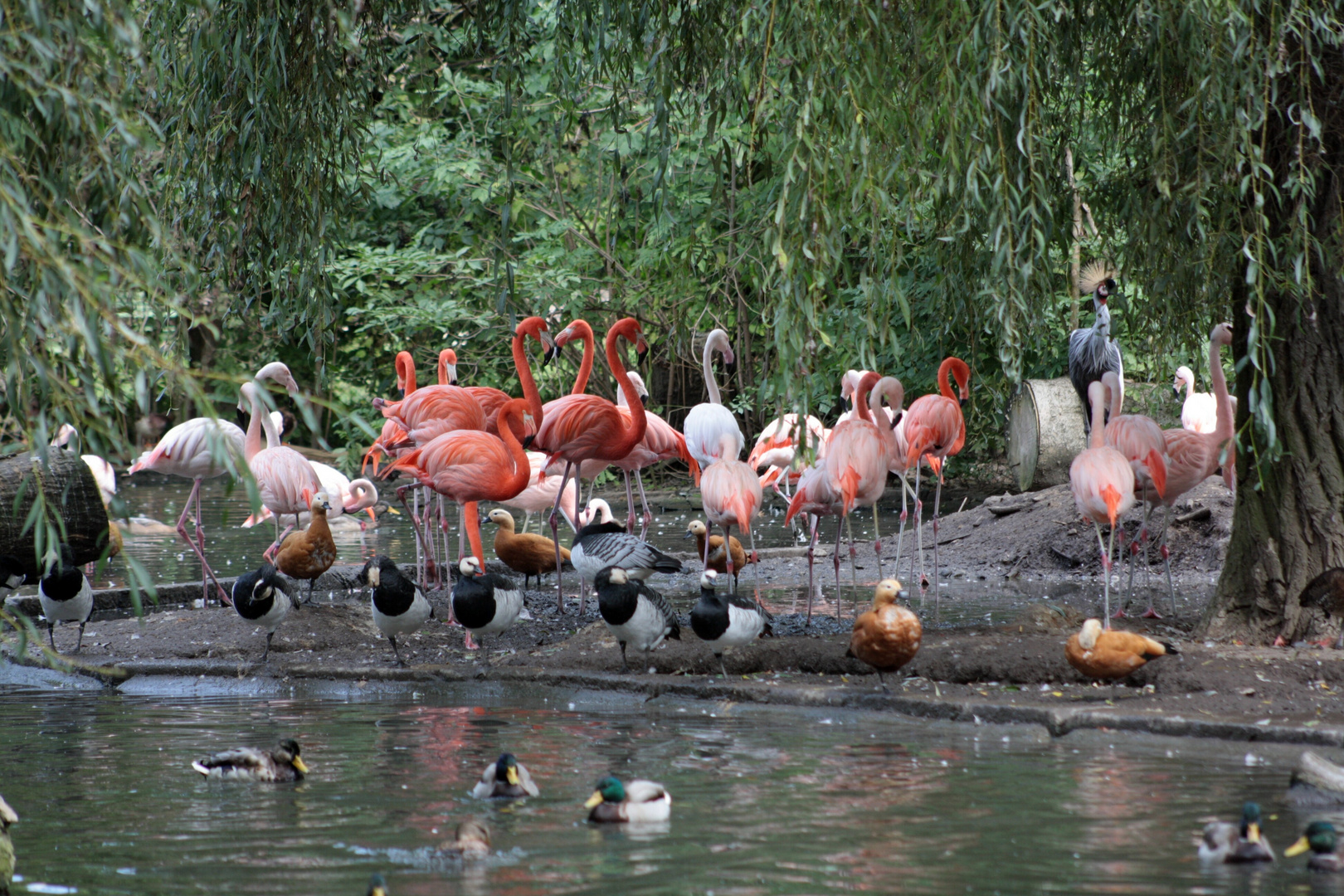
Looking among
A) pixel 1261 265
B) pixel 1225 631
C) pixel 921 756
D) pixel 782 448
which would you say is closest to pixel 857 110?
pixel 1261 265

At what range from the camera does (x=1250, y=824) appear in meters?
3.81

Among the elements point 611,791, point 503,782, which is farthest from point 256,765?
point 611,791

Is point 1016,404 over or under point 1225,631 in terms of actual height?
over

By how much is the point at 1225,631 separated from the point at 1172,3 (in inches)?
114

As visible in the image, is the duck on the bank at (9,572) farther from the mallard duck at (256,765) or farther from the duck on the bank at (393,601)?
the mallard duck at (256,765)

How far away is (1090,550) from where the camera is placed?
10672 millimetres

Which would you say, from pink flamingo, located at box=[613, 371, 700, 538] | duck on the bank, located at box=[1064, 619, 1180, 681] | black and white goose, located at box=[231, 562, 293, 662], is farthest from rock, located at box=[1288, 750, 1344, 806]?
pink flamingo, located at box=[613, 371, 700, 538]

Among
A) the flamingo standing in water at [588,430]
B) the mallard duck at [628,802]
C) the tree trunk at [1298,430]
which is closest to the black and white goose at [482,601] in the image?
the flamingo standing in water at [588,430]

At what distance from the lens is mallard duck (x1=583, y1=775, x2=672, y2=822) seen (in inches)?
168

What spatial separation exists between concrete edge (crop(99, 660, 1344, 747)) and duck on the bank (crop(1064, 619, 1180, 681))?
0.46 m

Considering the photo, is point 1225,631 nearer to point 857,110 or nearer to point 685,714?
point 685,714

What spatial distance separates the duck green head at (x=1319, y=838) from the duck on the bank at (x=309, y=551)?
5585 millimetres

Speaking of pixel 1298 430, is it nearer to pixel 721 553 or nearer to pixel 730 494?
pixel 730 494

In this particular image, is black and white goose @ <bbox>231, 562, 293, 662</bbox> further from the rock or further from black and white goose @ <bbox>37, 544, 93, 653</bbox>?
the rock
